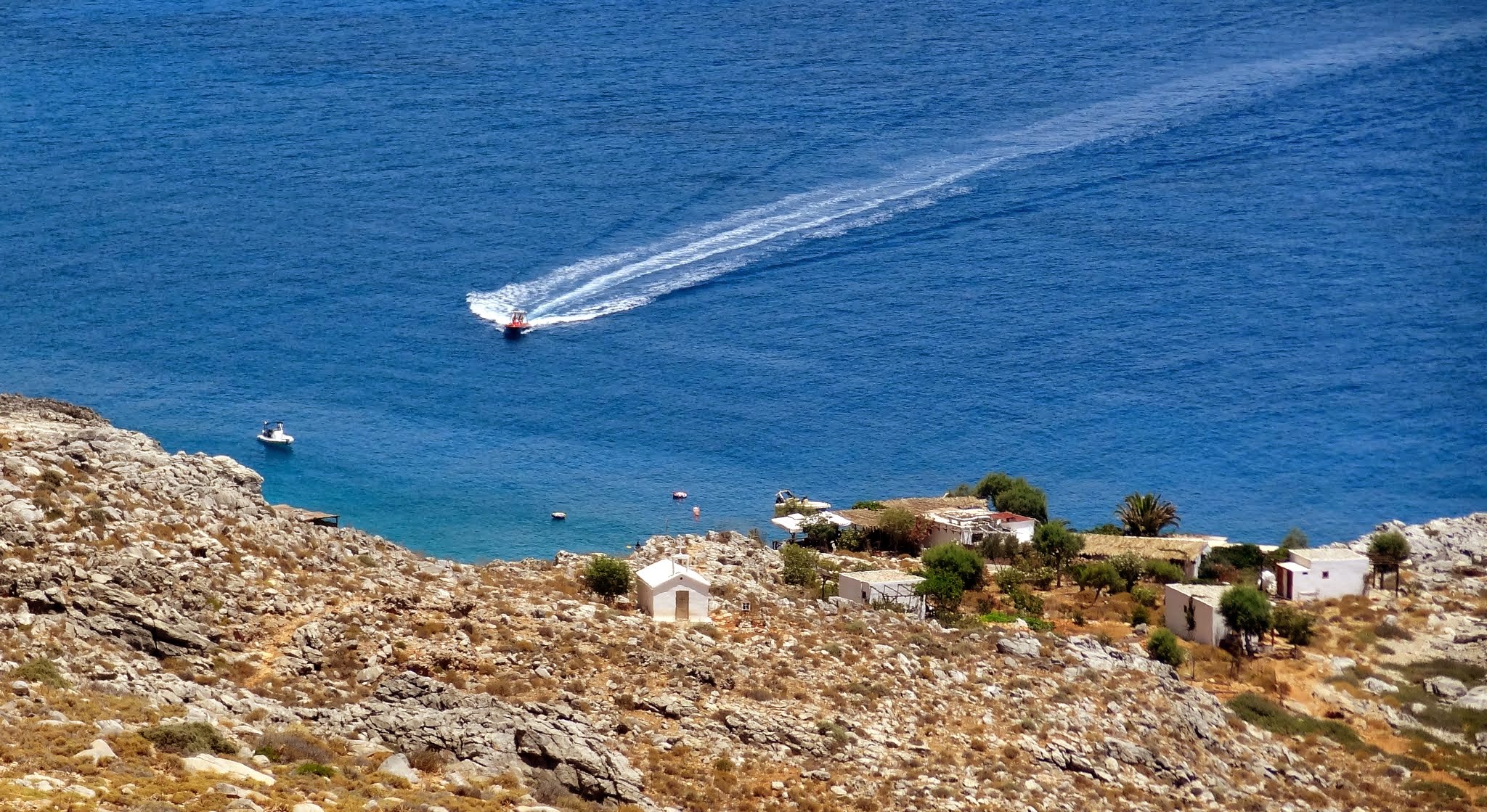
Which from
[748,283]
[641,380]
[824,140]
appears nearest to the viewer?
[641,380]

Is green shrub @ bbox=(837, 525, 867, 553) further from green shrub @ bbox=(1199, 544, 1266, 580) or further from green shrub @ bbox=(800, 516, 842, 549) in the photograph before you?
green shrub @ bbox=(1199, 544, 1266, 580)

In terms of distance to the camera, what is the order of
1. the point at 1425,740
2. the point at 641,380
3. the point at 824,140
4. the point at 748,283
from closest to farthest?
the point at 1425,740 → the point at 641,380 → the point at 748,283 → the point at 824,140

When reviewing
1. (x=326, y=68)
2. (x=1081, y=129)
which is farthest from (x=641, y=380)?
(x=326, y=68)

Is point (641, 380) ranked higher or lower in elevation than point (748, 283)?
lower

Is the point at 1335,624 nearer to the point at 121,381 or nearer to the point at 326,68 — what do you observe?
the point at 121,381

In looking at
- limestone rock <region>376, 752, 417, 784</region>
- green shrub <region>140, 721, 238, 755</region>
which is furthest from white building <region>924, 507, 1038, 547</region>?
green shrub <region>140, 721, 238, 755</region>

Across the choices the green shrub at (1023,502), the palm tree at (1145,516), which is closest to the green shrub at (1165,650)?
the palm tree at (1145,516)

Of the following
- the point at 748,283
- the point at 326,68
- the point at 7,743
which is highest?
the point at 326,68

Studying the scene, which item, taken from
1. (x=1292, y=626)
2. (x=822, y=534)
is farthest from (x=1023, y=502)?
(x=1292, y=626)
